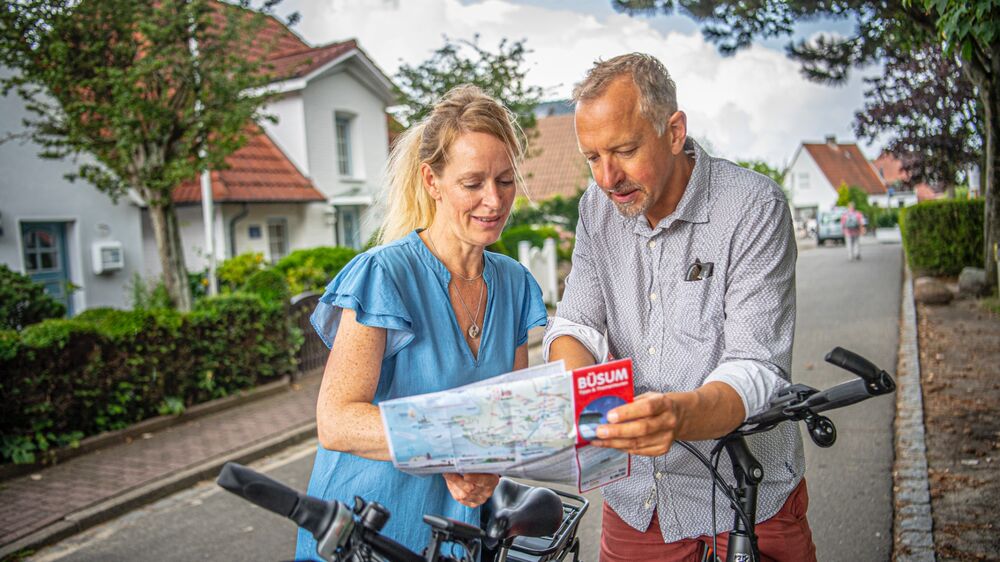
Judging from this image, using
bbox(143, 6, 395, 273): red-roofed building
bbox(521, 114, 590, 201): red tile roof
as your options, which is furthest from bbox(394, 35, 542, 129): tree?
bbox(521, 114, 590, 201): red tile roof

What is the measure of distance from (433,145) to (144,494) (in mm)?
5569

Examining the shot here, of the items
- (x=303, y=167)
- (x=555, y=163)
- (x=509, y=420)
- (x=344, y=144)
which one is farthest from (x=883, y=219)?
(x=509, y=420)

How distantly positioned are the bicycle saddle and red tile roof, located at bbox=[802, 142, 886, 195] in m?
70.0

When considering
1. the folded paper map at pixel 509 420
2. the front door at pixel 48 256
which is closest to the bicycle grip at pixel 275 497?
the folded paper map at pixel 509 420

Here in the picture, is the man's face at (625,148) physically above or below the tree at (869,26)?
below

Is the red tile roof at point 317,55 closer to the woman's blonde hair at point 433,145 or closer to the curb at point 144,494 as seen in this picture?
the curb at point 144,494

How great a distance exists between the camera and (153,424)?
8.45 metres

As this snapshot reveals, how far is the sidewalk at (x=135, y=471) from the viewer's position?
19.4 ft

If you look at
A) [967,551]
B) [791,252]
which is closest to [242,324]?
[967,551]

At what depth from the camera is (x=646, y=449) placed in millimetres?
1547

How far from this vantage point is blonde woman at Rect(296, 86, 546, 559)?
1.94 meters

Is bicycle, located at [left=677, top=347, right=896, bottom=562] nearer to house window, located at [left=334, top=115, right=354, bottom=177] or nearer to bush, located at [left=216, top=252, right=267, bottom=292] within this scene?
bush, located at [left=216, top=252, right=267, bottom=292]

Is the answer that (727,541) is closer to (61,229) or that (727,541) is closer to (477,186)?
(477,186)

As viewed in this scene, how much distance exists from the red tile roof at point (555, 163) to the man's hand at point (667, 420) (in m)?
27.9
